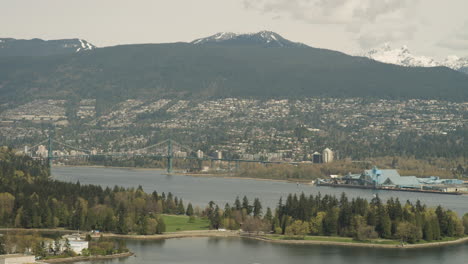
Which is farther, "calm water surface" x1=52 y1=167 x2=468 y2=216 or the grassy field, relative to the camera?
"calm water surface" x1=52 y1=167 x2=468 y2=216

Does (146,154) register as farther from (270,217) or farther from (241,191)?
(270,217)

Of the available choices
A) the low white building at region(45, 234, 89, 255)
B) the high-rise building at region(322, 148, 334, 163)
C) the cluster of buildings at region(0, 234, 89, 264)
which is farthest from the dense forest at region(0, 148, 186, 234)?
the high-rise building at region(322, 148, 334, 163)

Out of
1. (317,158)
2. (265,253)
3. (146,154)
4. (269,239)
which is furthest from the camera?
(146,154)

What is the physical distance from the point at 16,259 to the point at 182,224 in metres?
18.8

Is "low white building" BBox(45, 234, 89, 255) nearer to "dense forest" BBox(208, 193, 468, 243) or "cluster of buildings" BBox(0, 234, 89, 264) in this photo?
"cluster of buildings" BBox(0, 234, 89, 264)

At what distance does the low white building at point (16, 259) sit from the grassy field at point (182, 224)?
48.9 feet

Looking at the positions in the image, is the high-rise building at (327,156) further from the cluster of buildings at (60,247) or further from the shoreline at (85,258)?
the shoreline at (85,258)

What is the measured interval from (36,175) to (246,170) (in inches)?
1564

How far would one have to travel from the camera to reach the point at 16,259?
4872cm

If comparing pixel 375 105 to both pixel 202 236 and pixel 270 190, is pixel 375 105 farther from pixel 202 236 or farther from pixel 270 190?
pixel 202 236

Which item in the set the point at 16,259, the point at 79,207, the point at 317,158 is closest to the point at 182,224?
the point at 79,207

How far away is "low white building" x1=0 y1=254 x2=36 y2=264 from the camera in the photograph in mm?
48219

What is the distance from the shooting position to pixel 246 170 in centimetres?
13025

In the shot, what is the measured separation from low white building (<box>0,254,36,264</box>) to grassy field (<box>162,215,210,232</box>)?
586 inches
